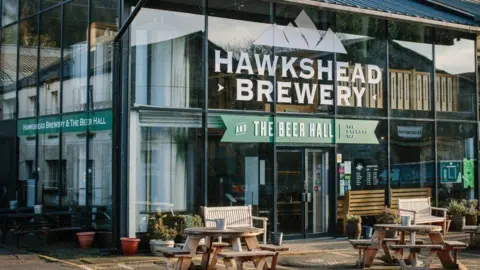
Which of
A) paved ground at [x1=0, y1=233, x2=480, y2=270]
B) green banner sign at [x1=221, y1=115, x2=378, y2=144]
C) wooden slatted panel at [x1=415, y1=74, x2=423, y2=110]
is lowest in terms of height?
paved ground at [x1=0, y1=233, x2=480, y2=270]

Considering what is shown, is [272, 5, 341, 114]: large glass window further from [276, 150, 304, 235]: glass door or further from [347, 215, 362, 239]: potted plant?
[347, 215, 362, 239]: potted plant

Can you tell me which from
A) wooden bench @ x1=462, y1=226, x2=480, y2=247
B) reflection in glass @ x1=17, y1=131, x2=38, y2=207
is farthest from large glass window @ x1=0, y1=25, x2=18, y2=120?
wooden bench @ x1=462, y1=226, x2=480, y2=247

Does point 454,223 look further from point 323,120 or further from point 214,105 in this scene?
point 214,105

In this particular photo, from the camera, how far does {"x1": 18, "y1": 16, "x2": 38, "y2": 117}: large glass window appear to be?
1902cm

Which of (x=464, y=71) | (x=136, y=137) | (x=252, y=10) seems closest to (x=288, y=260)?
(x=136, y=137)

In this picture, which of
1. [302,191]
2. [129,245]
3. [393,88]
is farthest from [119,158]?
[393,88]

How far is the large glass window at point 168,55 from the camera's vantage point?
49.2ft

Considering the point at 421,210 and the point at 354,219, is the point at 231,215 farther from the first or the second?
the point at 421,210

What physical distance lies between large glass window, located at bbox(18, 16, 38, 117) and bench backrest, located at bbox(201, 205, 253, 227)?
7542 millimetres

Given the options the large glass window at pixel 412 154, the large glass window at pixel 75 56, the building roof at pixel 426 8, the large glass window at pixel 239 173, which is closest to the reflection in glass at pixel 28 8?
the large glass window at pixel 75 56

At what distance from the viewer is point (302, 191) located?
16.8m

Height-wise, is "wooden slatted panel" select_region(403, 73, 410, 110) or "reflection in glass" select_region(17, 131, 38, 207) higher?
"wooden slatted panel" select_region(403, 73, 410, 110)

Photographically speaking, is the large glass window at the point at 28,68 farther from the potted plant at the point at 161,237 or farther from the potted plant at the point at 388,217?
the potted plant at the point at 388,217

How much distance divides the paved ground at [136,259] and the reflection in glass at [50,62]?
13.3 feet
